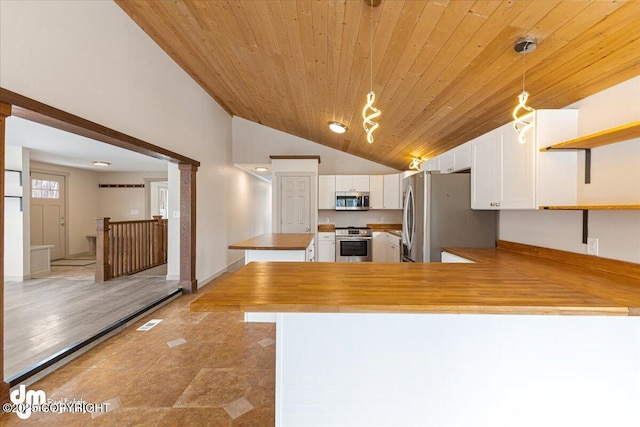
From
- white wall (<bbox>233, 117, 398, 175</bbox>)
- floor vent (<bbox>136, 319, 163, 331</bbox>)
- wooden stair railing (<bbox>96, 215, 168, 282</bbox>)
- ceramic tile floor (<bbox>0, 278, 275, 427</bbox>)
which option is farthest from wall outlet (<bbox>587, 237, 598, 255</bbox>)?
wooden stair railing (<bbox>96, 215, 168, 282</bbox>)

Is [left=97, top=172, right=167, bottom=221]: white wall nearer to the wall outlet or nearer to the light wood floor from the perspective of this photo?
the light wood floor

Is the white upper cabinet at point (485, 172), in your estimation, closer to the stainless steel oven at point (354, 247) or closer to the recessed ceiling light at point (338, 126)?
the recessed ceiling light at point (338, 126)

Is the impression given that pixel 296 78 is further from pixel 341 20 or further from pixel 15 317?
pixel 15 317

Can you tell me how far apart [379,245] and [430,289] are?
4.34 metres

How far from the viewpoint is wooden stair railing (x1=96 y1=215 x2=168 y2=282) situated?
15.2 feet

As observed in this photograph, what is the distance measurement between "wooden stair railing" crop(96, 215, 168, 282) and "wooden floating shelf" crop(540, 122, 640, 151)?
19.5 feet

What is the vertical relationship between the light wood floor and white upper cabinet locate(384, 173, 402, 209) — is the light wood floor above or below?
below

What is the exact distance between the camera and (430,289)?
4.55 feet

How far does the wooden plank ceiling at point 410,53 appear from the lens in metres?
1.57

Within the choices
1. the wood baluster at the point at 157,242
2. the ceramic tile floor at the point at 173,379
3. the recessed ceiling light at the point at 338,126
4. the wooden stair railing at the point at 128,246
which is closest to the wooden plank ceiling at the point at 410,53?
the recessed ceiling light at the point at 338,126

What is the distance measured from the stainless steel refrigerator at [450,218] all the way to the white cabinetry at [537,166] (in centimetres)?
58

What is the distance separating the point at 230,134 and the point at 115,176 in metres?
4.32

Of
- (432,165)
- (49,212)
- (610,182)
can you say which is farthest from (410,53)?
(49,212)

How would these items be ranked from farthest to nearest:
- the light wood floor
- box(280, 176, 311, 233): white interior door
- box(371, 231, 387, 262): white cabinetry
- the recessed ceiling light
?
box(371, 231, 387, 262): white cabinetry
box(280, 176, 311, 233): white interior door
the recessed ceiling light
the light wood floor
